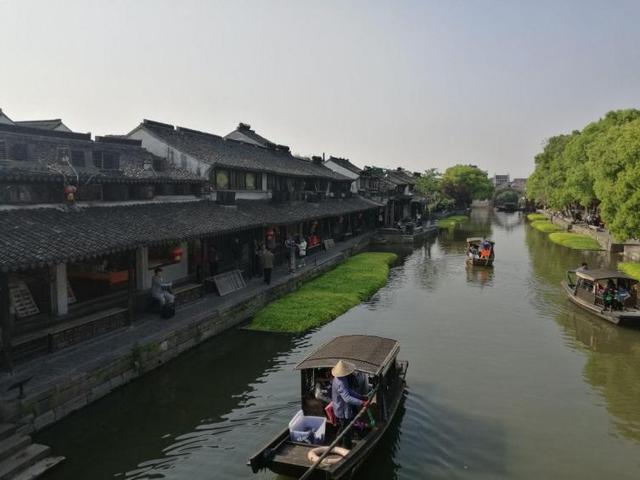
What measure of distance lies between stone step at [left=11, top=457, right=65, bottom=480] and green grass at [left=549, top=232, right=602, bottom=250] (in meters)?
48.5

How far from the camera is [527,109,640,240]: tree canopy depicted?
101 feet

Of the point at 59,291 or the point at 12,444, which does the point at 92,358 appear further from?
the point at 12,444

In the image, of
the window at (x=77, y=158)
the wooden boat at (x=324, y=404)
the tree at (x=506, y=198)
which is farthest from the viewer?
the tree at (x=506, y=198)

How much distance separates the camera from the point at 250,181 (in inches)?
1255

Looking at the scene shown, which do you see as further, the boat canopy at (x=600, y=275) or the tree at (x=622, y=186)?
the tree at (x=622, y=186)

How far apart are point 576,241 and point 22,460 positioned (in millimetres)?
52489

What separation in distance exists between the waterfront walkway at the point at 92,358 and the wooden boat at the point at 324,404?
5.86m

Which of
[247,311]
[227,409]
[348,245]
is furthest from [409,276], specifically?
[227,409]

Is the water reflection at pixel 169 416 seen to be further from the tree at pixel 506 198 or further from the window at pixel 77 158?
the tree at pixel 506 198

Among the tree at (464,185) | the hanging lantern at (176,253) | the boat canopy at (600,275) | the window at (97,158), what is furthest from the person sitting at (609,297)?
the tree at (464,185)

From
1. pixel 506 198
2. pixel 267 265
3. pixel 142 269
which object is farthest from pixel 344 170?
pixel 506 198

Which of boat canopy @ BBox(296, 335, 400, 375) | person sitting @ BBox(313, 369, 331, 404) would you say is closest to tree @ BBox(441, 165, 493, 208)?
boat canopy @ BBox(296, 335, 400, 375)

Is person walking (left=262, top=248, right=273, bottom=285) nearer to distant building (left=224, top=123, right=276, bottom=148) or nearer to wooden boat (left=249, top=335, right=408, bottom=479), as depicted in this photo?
wooden boat (left=249, top=335, right=408, bottom=479)

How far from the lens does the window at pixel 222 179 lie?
1106 inches
